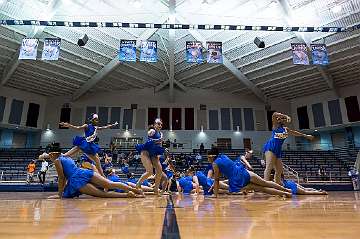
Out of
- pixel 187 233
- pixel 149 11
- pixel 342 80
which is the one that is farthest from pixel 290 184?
pixel 342 80

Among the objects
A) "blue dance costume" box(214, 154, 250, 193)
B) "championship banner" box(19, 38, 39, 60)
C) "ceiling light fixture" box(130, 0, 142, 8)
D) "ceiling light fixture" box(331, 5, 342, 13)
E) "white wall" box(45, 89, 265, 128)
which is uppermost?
"ceiling light fixture" box(130, 0, 142, 8)

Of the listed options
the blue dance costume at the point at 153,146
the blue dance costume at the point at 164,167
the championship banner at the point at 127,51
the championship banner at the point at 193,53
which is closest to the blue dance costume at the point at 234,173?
the blue dance costume at the point at 153,146

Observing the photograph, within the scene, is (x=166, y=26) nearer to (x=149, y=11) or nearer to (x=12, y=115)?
(x=149, y=11)

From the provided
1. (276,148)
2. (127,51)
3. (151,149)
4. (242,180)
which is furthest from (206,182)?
(127,51)

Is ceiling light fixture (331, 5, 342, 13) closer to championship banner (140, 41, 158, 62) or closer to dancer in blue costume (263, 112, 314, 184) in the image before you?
championship banner (140, 41, 158, 62)

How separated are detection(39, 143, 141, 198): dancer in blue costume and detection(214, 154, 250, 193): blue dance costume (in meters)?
1.47

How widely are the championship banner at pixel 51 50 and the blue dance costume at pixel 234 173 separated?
11.7 meters

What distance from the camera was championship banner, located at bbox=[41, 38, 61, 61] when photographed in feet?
44.4

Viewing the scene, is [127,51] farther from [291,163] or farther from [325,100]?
[325,100]

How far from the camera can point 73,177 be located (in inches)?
163

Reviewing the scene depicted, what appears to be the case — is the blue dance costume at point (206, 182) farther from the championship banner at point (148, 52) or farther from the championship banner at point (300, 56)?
the championship banner at point (300, 56)

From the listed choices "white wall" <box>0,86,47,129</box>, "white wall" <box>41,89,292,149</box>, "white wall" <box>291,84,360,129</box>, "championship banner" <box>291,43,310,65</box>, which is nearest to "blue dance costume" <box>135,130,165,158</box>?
"championship banner" <box>291,43,310,65</box>

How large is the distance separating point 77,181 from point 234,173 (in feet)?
7.57

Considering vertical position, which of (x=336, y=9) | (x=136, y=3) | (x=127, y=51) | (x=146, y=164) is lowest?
(x=146, y=164)
